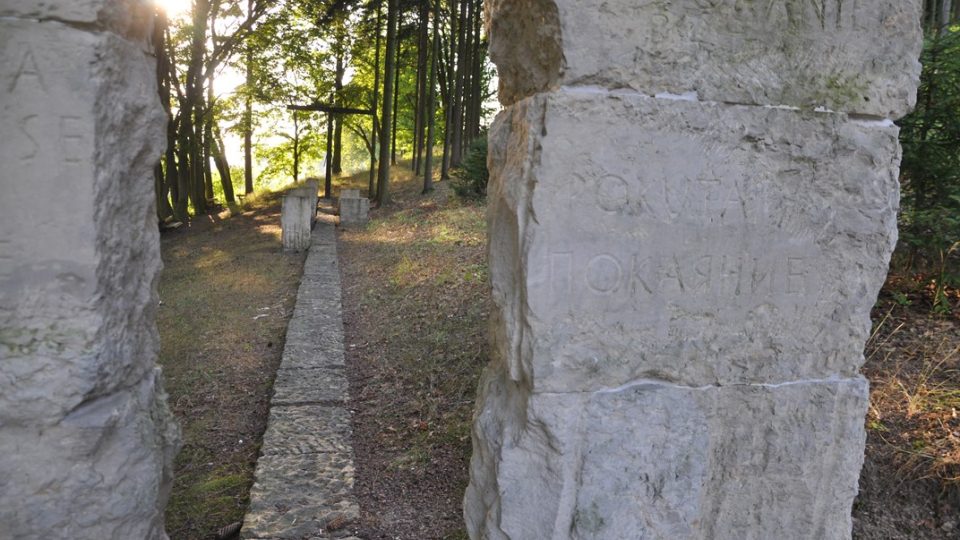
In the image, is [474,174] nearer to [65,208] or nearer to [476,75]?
[476,75]

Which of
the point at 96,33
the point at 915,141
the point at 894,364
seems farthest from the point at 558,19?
the point at 915,141

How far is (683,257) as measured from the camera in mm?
2301

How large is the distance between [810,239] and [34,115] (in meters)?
2.69

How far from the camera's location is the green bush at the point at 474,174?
42.2 feet

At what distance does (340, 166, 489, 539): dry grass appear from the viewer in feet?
11.5

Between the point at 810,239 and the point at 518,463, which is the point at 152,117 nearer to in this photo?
the point at 518,463

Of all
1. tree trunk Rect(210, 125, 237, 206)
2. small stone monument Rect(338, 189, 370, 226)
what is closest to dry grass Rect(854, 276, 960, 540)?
small stone monument Rect(338, 189, 370, 226)

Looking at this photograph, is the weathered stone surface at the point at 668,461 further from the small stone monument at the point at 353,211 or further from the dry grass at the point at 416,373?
the small stone monument at the point at 353,211

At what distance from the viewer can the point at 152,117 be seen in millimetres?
2160

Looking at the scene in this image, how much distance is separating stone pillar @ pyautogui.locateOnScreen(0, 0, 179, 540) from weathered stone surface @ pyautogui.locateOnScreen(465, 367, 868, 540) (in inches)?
51.3

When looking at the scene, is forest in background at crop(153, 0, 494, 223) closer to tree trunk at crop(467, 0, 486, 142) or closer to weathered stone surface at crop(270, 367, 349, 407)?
tree trunk at crop(467, 0, 486, 142)

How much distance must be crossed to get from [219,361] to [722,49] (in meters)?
5.09

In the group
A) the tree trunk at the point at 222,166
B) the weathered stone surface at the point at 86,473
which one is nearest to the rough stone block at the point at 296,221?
the weathered stone surface at the point at 86,473

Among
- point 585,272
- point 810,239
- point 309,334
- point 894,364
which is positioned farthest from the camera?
point 309,334
